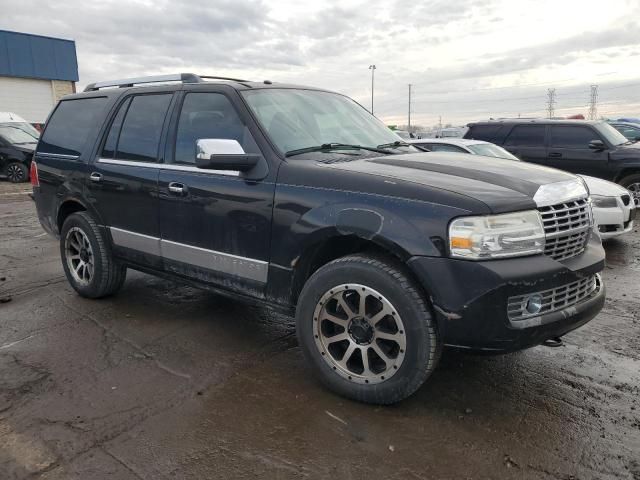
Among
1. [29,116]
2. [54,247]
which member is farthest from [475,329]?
[29,116]

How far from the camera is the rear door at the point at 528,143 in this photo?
10344 mm

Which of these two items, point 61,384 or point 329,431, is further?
point 61,384

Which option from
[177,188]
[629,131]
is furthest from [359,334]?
[629,131]

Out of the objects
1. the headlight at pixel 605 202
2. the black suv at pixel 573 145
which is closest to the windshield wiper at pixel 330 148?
the headlight at pixel 605 202

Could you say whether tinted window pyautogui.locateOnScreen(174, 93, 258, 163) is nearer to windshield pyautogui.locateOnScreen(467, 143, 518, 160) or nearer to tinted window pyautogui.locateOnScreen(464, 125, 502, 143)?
windshield pyautogui.locateOnScreen(467, 143, 518, 160)

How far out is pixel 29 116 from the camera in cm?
3025

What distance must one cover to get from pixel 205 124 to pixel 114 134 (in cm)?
113

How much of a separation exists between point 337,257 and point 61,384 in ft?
6.27

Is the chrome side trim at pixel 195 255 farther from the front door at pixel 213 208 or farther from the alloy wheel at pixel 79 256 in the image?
the alloy wheel at pixel 79 256

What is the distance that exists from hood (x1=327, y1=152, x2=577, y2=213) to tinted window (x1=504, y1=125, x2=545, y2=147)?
24.8 feet

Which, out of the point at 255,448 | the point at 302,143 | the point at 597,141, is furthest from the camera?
the point at 597,141

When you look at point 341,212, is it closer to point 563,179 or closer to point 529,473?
point 563,179

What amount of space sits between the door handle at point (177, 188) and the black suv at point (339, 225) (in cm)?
3

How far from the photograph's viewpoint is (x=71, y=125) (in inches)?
193
